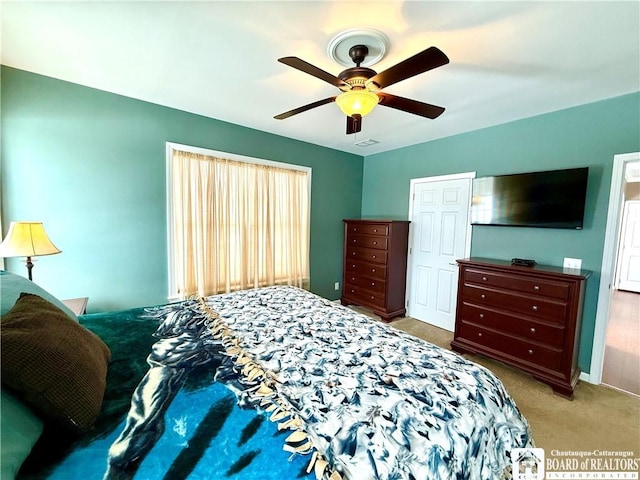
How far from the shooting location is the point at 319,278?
4.15 metres

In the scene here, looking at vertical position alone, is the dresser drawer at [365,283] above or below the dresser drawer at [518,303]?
below

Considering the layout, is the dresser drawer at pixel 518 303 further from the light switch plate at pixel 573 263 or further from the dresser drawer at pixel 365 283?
the dresser drawer at pixel 365 283

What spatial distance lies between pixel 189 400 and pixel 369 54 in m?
2.23

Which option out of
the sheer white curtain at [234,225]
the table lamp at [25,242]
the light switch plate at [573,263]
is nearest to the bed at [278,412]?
the table lamp at [25,242]

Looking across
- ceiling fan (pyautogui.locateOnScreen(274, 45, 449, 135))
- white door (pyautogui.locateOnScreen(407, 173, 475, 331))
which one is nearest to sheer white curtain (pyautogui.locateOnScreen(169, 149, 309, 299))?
white door (pyautogui.locateOnScreen(407, 173, 475, 331))

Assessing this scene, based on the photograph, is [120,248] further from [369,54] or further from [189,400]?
[369,54]

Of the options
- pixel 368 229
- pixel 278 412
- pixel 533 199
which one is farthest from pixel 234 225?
pixel 533 199

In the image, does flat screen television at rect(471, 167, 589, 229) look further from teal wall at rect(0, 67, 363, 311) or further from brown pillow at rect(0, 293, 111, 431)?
brown pillow at rect(0, 293, 111, 431)

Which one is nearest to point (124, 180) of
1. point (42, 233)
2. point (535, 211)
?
point (42, 233)

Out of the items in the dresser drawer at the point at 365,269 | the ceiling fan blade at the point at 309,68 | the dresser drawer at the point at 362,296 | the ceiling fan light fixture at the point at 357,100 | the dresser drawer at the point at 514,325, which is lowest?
the dresser drawer at the point at 362,296

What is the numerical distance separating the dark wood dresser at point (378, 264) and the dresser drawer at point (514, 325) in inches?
41.8

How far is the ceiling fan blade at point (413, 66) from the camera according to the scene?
1293 mm

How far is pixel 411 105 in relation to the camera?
179 centimetres

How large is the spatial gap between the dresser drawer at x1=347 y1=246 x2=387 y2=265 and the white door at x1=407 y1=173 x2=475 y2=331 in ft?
1.86
